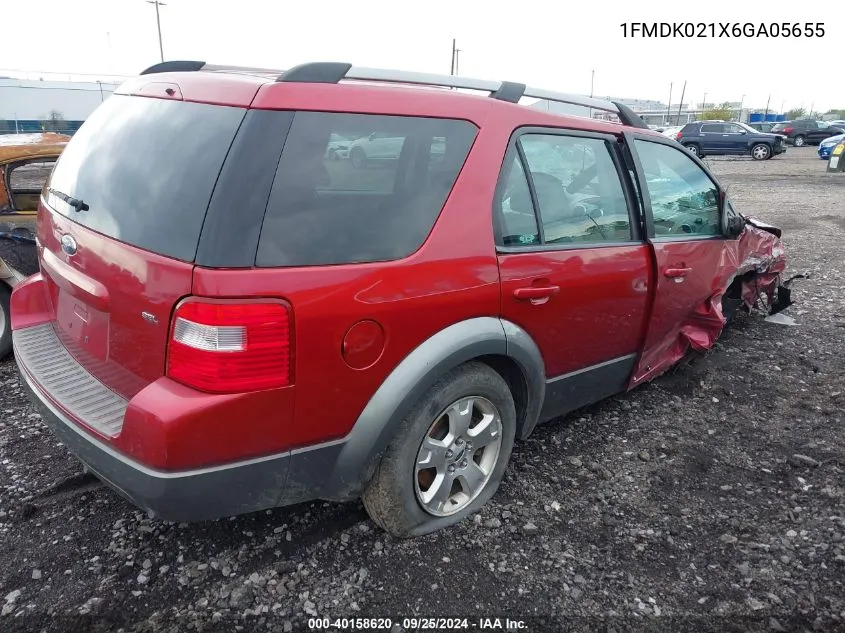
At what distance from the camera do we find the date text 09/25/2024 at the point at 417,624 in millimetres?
2150

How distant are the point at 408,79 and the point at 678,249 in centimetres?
188

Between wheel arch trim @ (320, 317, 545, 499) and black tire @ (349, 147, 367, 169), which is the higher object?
black tire @ (349, 147, 367, 169)

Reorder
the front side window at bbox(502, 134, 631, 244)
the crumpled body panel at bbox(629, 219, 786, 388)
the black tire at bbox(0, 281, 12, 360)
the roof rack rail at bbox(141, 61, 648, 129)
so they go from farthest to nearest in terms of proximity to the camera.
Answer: the black tire at bbox(0, 281, 12, 360) → the crumpled body panel at bbox(629, 219, 786, 388) → the front side window at bbox(502, 134, 631, 244) → the roof rack rail at bbox(141, 61, 648, 129)

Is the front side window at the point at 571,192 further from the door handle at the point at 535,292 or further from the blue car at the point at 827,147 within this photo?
the blue car at the point at 827,147

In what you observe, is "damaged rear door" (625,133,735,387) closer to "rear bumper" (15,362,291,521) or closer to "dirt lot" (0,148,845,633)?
"dirt lot" (0,148,845,633)

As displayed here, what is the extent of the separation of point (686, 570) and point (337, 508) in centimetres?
147

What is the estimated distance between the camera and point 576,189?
9.71ft

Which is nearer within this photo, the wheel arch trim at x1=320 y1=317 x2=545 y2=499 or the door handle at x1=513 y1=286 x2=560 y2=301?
the wheel arch trim at x1=320 y1=317 x2=545 y2=499

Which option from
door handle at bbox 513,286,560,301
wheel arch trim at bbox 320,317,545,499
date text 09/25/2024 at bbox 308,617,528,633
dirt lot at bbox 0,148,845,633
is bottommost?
date text 09/25/2024 at bbox 308,617,528,633

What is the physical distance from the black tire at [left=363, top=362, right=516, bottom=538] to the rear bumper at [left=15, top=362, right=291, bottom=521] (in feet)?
1.33

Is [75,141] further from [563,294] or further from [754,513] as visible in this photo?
[754,513]

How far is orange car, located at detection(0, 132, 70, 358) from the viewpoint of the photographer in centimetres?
428

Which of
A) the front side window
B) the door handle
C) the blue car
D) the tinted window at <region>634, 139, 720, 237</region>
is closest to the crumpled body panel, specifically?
the tinted window at <region>634, 139, 720, 237</region>

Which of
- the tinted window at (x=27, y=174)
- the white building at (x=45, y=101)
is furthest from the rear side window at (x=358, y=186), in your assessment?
the white building at (x=45, y=101)
